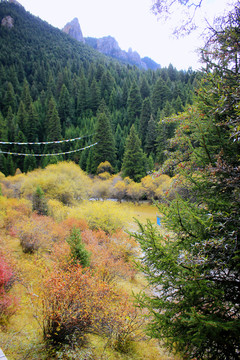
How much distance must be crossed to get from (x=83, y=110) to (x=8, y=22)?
5258 inches

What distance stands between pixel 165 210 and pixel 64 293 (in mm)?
5206

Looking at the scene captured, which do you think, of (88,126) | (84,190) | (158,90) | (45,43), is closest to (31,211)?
(84,190)

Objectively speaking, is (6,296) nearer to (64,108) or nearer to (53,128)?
(53,128)

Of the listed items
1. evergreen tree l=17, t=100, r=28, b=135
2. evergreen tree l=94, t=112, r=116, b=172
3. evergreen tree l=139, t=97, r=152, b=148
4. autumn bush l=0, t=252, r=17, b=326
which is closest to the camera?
autumn bush l=0, t=252, r=17, b=326

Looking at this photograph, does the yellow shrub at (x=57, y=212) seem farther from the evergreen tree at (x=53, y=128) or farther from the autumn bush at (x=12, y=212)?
the evergreen tree at (x=53, y=128)

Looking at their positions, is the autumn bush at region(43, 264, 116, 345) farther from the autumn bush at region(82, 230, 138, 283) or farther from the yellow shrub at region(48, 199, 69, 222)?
the yellow shrub at region(48, 199, 69, 222)

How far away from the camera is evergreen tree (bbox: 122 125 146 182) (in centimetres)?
4128

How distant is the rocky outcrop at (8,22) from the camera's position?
490 ft

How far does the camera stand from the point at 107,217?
19.2 meters

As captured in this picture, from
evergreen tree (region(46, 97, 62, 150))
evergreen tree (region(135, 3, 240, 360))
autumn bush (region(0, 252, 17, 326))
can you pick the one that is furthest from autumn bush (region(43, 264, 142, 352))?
evergreen tree (region(46, 97, 62, 150))

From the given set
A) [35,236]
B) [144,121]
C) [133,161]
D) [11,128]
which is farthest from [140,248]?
[11,128]

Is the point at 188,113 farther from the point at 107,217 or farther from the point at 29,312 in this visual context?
the point at 107,217

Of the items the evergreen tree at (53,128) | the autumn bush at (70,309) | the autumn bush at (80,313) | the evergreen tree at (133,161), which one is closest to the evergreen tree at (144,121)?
the evergreen tree at (133,161)

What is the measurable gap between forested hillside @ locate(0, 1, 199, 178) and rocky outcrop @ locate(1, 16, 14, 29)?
114 feet
